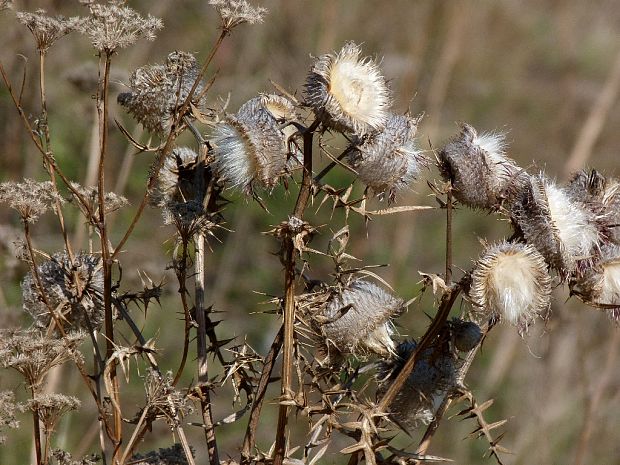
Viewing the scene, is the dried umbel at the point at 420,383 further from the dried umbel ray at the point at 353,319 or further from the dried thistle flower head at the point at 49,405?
the dried thistle flower head at the point at 49,405

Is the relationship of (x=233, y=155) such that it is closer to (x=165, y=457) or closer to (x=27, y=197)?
(x=27, y=197)

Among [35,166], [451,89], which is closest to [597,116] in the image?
[451,89]

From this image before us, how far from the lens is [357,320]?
1846 millimetres

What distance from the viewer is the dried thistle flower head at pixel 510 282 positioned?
172 cm

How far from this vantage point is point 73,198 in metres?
2.08

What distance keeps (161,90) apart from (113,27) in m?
0.19

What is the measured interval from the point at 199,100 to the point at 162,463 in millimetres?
825

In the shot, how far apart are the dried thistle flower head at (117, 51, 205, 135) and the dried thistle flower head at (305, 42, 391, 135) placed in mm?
328

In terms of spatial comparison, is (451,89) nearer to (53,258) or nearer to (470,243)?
(470,243)

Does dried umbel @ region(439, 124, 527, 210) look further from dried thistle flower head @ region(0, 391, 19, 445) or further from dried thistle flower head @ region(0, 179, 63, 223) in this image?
dried thistle flower head @ region(0, 391, 19, 445)

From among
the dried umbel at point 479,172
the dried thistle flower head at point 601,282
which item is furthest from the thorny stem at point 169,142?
the dried thistle flower head at point 601,282

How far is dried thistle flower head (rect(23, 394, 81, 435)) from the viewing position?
5.75ft

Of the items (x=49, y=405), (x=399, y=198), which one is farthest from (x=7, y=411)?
(x=399, y=198)

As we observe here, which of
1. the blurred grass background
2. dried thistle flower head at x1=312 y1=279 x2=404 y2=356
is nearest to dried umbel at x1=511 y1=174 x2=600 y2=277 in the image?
dried thistle flower head at x1=312 y1=279 x2=404 y2=356
